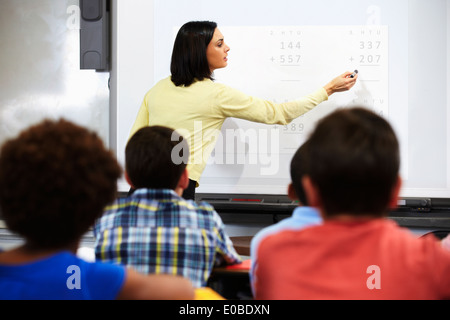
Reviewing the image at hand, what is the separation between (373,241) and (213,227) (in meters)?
0.54

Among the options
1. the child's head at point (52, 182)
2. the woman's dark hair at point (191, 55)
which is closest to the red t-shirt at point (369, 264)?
the child's head at point (52, 182)

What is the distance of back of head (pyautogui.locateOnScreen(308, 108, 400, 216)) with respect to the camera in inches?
33.0

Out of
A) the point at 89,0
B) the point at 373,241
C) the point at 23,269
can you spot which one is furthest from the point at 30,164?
the point at 89,0

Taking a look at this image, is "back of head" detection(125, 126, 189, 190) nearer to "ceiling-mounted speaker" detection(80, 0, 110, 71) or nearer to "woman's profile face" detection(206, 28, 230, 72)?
"woman's profile face" detection(206, 28, 230, 72)

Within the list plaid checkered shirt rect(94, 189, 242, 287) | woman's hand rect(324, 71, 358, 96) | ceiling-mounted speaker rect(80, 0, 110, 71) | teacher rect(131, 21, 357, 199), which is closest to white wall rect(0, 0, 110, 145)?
ceiling-mounted speaker rect(80, 0, 110, 71)

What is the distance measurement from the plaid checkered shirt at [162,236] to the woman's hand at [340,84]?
121 cm

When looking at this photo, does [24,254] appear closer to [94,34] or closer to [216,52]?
[216,52]

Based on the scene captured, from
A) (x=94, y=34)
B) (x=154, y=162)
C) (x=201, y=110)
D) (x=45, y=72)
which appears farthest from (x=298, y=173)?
(x=45, y=72)

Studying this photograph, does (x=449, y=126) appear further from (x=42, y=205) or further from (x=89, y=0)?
(x=42, y=205)

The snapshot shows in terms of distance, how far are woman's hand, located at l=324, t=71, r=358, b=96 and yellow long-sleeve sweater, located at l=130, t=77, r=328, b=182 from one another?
14 centimetres

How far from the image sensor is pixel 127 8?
267 centimetres

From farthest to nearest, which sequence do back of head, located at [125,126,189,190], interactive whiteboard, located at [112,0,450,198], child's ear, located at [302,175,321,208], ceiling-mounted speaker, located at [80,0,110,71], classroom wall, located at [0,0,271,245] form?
classroom wall, located at [0,0,271,245] < ceiling-mounted speaker, located at [80,0,110,71] < interactive whiteboard, located at [112,0,450,198] < back of head, located at [125,126,189,190] < child's ear, located at [302,175,321,208]

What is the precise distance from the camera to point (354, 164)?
0.83 m

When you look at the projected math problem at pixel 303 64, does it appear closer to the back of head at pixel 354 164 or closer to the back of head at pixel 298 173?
the back of head at pixel 298 173
